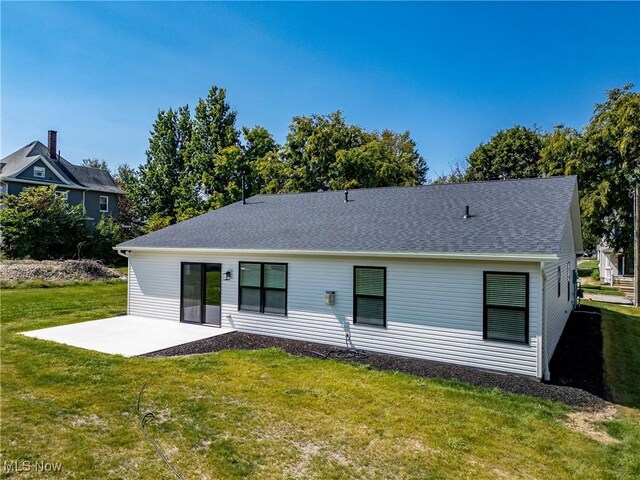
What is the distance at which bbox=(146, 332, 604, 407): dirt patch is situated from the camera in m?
5.99

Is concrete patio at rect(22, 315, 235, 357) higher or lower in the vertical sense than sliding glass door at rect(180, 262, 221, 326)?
lower

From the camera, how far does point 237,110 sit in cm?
3297

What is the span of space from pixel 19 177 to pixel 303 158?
2031 cm

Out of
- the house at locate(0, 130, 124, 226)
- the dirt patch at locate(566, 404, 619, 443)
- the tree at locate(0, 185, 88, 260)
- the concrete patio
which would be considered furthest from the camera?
Result: the house at locate(0, 130, 124, 226)

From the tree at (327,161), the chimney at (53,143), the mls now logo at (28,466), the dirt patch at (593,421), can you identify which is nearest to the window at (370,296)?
the dirt patch at (593,421)

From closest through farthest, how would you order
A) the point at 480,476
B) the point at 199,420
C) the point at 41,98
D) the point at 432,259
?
the point at 480,476, the point at 199,420, the point at 432,259, the point at 41,98

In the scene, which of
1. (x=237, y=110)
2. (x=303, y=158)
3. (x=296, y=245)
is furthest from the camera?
(x=237, y=110)

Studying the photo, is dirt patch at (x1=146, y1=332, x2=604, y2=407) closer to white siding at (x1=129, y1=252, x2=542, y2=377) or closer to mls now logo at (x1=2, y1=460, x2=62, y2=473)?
white siding at (x1=129, y1=252, x2=542, y2=377)

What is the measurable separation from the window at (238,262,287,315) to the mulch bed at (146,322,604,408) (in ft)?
2.43

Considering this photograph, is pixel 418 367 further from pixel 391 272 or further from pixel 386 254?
pixel 386 254

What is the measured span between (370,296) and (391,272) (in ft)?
2.42

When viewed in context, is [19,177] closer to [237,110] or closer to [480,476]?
[237,110]

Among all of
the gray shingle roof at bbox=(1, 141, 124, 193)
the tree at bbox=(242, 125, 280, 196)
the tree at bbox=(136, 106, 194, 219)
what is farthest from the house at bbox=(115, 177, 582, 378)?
the gray shingle roof at bbox=(1, 141, 124, 193)

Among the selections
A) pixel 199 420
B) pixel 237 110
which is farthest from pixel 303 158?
pixel 199 420
